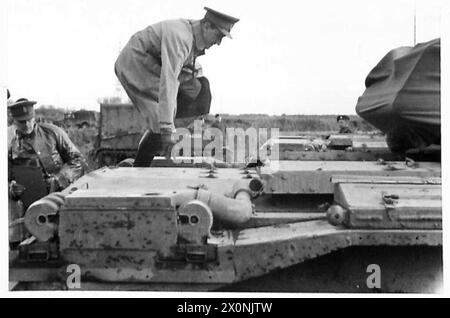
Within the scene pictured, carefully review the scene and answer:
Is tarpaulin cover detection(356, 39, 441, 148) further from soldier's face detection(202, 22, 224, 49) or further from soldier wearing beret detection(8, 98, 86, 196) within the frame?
soldier wearing beret detection(8, 98, 86, 196)

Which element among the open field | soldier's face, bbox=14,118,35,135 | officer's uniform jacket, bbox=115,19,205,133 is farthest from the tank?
the open field

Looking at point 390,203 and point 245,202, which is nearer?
point 390,203

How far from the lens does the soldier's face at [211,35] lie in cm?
524

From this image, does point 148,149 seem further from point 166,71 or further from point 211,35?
point 211,35

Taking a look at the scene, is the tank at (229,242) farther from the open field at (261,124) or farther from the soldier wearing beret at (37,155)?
the open field at (261,124)

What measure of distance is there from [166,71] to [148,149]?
2.49 ft

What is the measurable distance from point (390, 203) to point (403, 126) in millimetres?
1253

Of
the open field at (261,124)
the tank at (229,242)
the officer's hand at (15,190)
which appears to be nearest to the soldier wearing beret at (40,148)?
the officer's hand at (15,190)

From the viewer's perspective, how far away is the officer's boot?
545 centimetres

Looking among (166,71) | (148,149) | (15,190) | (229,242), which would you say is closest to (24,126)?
(15,190)

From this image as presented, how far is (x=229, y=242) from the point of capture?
3502 millimetres
